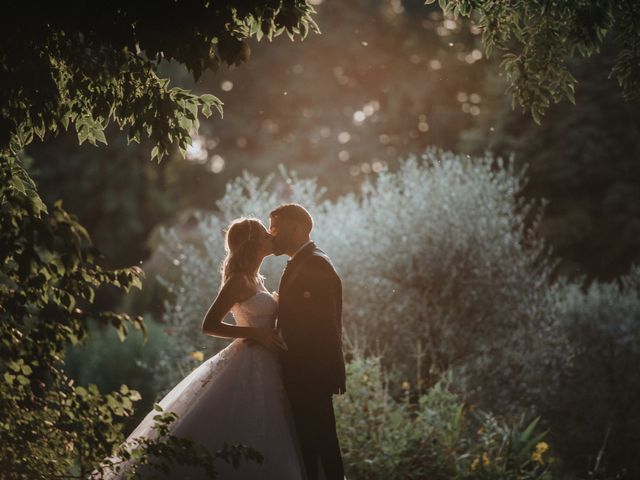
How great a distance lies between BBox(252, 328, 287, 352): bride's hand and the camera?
18.0 feet

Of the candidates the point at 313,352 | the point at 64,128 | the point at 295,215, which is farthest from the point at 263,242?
the point at 64,128

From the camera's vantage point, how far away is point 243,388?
5.37 meters

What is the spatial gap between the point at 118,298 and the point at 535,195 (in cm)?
1331

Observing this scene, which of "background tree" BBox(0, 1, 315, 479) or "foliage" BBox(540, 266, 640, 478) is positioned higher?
"foliage" BBox(540, 266, 640, 478)

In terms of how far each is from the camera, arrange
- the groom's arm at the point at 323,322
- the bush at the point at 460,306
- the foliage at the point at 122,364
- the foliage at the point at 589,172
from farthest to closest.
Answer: the foliage at the point at 589,172 < the foliage at the point at 122,364 < the bush at the point at 460,306 < the groom's arm at the point at 323,322

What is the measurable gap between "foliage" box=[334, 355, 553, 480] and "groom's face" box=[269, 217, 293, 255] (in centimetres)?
277

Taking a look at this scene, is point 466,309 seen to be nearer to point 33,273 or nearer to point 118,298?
point 33,273

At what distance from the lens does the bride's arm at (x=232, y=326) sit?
538 cm

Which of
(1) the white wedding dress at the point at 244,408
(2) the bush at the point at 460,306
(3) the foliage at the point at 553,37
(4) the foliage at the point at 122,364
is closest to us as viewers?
(1) the white wedding dress at the point at 244,408

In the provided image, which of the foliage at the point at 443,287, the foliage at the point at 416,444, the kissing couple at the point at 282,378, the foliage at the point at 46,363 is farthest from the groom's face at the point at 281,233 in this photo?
the foliage at the point at 443,287

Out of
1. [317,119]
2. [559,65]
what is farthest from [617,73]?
[317,119]

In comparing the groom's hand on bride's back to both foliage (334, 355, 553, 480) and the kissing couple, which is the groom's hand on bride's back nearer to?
the kissing couple

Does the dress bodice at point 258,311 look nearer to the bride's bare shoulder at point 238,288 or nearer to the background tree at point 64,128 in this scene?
the bride's bare shoulder at point 238,288

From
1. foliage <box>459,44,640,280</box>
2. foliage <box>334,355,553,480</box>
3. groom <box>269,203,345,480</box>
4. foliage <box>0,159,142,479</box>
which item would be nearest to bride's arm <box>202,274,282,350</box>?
groom <box>269,203,345,480</box>
